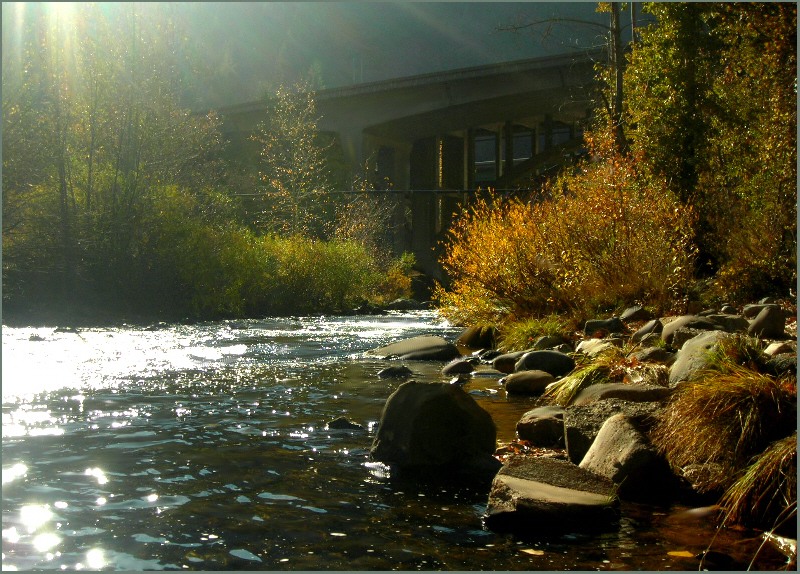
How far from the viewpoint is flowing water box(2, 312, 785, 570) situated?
17.5 feet

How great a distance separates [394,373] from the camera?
12961 mm

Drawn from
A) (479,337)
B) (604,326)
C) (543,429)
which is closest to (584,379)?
(543,429)

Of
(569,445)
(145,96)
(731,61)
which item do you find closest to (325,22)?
(145,96)

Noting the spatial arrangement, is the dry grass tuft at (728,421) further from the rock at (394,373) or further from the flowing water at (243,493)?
the rock at (394,373)

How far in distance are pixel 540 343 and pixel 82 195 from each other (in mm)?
15456

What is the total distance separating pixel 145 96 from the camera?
25.2 metres

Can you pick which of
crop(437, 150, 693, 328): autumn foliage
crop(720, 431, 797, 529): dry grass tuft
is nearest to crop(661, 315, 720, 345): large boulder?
crop(437, 150, 693, 328): autumn foliage

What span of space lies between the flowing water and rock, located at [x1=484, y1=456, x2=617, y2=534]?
15 cm

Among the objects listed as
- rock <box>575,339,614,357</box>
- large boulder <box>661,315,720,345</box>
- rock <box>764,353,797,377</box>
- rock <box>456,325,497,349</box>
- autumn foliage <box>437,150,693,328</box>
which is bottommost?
rock <box>456,325,497,349</box>

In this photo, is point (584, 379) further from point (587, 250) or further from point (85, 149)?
point (85, 149)

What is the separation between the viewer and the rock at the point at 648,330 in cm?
1245

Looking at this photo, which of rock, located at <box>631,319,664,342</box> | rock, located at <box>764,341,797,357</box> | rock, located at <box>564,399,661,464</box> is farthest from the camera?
rock, located at <box>631,319,664,342</box>

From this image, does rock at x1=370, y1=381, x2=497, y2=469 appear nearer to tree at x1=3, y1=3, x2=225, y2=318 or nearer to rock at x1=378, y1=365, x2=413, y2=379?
rock at x1=378, y1=365, x2=413, y2=379

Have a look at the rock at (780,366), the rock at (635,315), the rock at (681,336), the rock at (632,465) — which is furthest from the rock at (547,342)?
the rock at (632,465)
